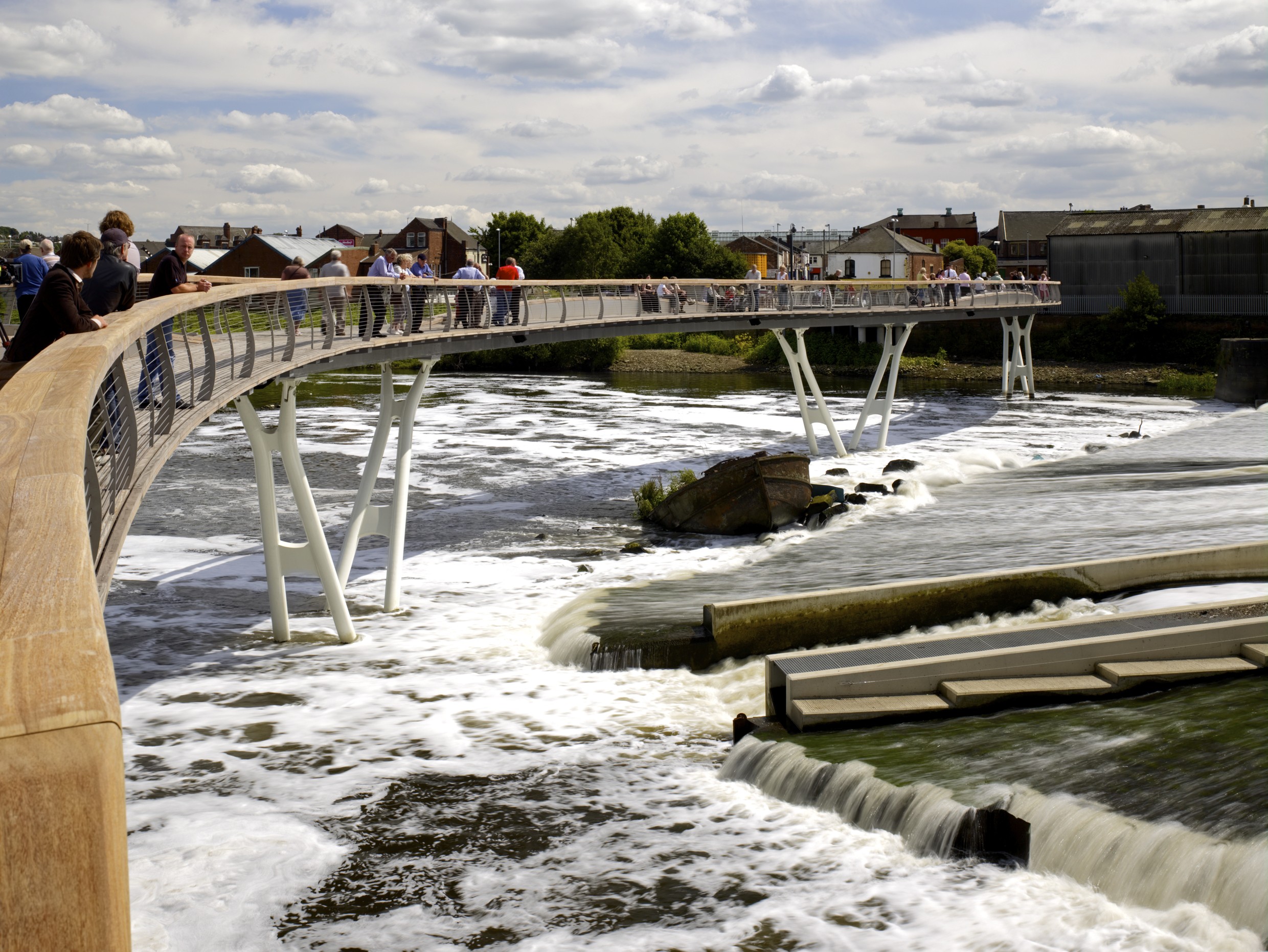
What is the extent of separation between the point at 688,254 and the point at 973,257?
21.1 meters

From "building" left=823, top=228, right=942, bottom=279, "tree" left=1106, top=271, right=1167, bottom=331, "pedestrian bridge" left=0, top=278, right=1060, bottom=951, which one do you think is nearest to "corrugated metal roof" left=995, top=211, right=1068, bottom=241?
"building" left=823, top=228, right=942, bottom=279

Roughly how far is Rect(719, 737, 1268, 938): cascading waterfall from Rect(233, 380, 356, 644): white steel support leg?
23.0 ft

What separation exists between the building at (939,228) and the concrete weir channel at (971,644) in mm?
105954

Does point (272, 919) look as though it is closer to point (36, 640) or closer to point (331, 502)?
point (36, 640)

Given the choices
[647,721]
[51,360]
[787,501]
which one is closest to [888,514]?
[787,501]

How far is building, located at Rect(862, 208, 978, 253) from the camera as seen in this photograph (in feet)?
383

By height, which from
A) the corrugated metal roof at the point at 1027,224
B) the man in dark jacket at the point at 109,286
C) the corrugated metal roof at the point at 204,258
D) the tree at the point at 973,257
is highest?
the corrugated metal roof at the point at 1027,224

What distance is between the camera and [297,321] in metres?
14.3

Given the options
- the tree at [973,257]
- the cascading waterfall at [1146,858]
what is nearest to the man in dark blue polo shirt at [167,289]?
the cascading waterfall at [1146,858]

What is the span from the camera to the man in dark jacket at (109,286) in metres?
8.29

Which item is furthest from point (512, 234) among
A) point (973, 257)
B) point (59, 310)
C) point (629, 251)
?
point (59, 310)

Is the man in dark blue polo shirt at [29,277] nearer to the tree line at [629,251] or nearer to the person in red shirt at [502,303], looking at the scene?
the person in red shirt at [502,303]

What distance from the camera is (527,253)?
8350cm

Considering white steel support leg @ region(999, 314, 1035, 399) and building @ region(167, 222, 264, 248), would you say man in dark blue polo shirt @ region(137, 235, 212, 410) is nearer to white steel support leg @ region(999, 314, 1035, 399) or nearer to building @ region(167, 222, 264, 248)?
white steel support leg @ region(999, 314, 1035, 399)
